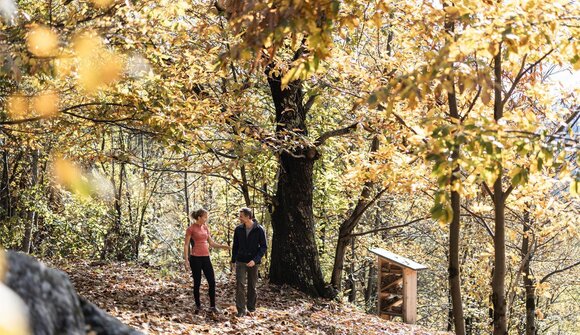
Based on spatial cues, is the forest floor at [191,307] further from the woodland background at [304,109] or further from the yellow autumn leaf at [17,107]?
the yellow autumn leaf at [17,107]

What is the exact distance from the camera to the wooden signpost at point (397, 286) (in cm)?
1462

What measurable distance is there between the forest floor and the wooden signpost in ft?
3.61

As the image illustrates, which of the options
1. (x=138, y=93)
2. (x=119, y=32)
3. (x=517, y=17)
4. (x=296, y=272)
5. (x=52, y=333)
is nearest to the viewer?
(x=52, y=333)

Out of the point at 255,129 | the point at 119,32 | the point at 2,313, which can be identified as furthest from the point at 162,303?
the point at 2,313

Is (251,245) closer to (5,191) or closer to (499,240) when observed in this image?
(499,240)

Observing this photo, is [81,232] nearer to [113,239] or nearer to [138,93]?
[113,239]

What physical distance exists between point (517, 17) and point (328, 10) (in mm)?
1473

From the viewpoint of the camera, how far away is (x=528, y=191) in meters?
8.04

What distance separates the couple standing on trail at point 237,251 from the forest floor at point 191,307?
1.25ft

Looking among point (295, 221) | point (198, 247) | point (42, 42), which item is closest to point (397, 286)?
point (295, 221)

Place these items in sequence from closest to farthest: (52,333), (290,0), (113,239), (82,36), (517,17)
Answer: (52,333), (290,0), (517,17), (82,36), (113,239)

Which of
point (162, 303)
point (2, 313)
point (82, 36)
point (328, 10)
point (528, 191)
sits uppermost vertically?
point (82, 36)

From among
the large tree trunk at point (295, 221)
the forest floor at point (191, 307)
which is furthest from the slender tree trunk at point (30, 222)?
the large tree trunk at point (295, 221)

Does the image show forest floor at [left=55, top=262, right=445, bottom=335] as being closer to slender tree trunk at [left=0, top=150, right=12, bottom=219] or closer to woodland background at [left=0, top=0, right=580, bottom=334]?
woodland background at [left=0, top=0, right=580, bottom=334]
